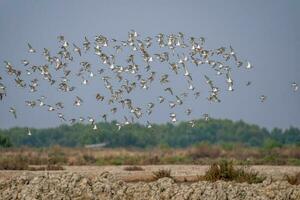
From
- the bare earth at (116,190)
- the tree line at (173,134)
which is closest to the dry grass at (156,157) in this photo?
the bare earth at (116,190)

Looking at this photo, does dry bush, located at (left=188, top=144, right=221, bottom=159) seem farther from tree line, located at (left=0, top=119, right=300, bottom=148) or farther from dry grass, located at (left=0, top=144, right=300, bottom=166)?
tree line, located at (left=0, top=119, right=300, bottom=148)

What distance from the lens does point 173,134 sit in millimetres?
131500

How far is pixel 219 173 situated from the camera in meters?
30.3

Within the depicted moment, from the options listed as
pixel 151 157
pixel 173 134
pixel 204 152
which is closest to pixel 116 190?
pixel 151 157

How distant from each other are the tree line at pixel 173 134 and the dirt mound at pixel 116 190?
9202 centimetres

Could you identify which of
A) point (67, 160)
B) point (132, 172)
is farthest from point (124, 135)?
point (132, 172)

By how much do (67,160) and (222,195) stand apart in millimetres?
27298

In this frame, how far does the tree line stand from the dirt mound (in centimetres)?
9202

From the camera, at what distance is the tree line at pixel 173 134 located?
396ft

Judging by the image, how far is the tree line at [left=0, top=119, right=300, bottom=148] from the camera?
120625mm

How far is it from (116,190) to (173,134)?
108 m

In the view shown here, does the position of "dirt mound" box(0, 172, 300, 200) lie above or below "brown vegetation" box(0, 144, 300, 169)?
below

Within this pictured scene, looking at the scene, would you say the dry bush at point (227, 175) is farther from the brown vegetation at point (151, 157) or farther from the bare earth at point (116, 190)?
the brown vegetation at point (151, 157)

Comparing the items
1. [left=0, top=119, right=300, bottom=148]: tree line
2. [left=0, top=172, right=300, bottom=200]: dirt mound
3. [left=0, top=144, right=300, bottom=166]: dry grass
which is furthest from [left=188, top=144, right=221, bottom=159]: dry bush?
[left=0, top=119, right=300, bottom=148]: tree line
